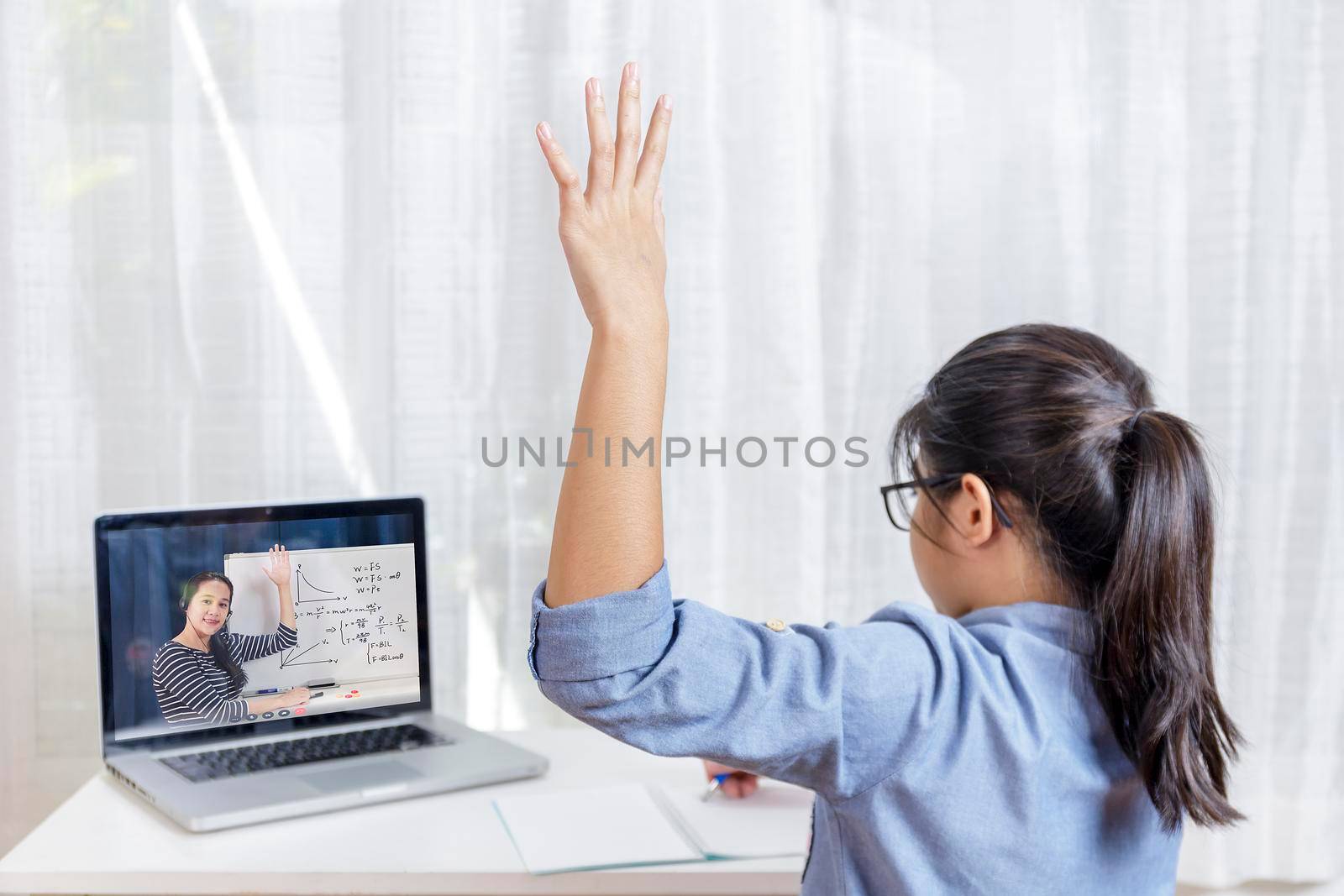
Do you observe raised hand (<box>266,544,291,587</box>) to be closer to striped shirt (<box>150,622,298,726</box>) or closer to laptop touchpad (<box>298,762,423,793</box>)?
striped shirt (<box>150,622,298,726</box>)

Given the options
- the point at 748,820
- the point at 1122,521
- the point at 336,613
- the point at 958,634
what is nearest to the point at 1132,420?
the point at 1122,521

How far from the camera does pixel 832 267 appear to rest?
1.41 m

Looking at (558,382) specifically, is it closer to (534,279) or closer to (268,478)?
(534,279)

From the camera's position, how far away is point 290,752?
3.69 ft

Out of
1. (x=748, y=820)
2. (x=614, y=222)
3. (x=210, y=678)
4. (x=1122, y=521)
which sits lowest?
(x=748, y=820)

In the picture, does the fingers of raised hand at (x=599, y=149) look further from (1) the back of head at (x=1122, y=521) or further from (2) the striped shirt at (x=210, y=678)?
(2) the striped shirt at (x=210, y=678)

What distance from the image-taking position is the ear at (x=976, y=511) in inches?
32.0

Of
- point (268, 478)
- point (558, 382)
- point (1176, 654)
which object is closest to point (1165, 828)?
point (1176, 654)

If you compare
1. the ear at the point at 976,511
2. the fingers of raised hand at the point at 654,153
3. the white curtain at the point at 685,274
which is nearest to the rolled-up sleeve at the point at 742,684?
the ear at the point at 976,511

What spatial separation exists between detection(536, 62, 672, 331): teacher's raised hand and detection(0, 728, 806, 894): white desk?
1.75 ft

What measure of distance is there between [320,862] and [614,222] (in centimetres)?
64

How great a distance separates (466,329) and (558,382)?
14 centimetres

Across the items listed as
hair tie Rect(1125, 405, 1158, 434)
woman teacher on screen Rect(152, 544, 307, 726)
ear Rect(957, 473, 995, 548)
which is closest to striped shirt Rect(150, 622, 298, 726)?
woman teacher on screen Rect(152, 544, 307, 726)

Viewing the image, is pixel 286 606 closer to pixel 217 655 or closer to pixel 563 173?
pixel 217 655
